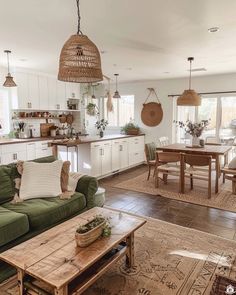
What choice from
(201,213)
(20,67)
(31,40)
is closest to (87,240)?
(201,213)

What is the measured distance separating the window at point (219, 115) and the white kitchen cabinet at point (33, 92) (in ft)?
13.4

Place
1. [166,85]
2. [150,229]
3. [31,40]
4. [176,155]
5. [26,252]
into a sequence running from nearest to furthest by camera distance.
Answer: [26,252], [150,229], [31,40], [176,155], [166,85]

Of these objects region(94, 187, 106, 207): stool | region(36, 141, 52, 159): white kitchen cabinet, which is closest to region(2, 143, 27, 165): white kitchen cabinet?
region(36, 141, 52, 159): white kitchen cabinet

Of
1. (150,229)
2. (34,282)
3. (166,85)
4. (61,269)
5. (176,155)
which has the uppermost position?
(166,85)

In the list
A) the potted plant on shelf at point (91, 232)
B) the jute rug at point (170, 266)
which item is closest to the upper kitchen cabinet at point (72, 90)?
the jute rug at point (170, 266)

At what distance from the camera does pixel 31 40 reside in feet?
11.1

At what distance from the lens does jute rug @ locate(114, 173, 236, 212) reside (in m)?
3.91

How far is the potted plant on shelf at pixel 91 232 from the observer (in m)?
1.75

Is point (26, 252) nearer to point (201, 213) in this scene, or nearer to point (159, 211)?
point (159, 211)

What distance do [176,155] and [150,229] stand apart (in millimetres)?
1869

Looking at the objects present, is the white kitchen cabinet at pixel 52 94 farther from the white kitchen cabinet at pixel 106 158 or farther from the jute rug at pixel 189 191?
the jute rug at pixel 189 191

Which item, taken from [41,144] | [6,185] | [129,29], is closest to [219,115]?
[129,29]

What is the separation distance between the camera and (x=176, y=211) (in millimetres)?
3617

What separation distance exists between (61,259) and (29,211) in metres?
0.93
